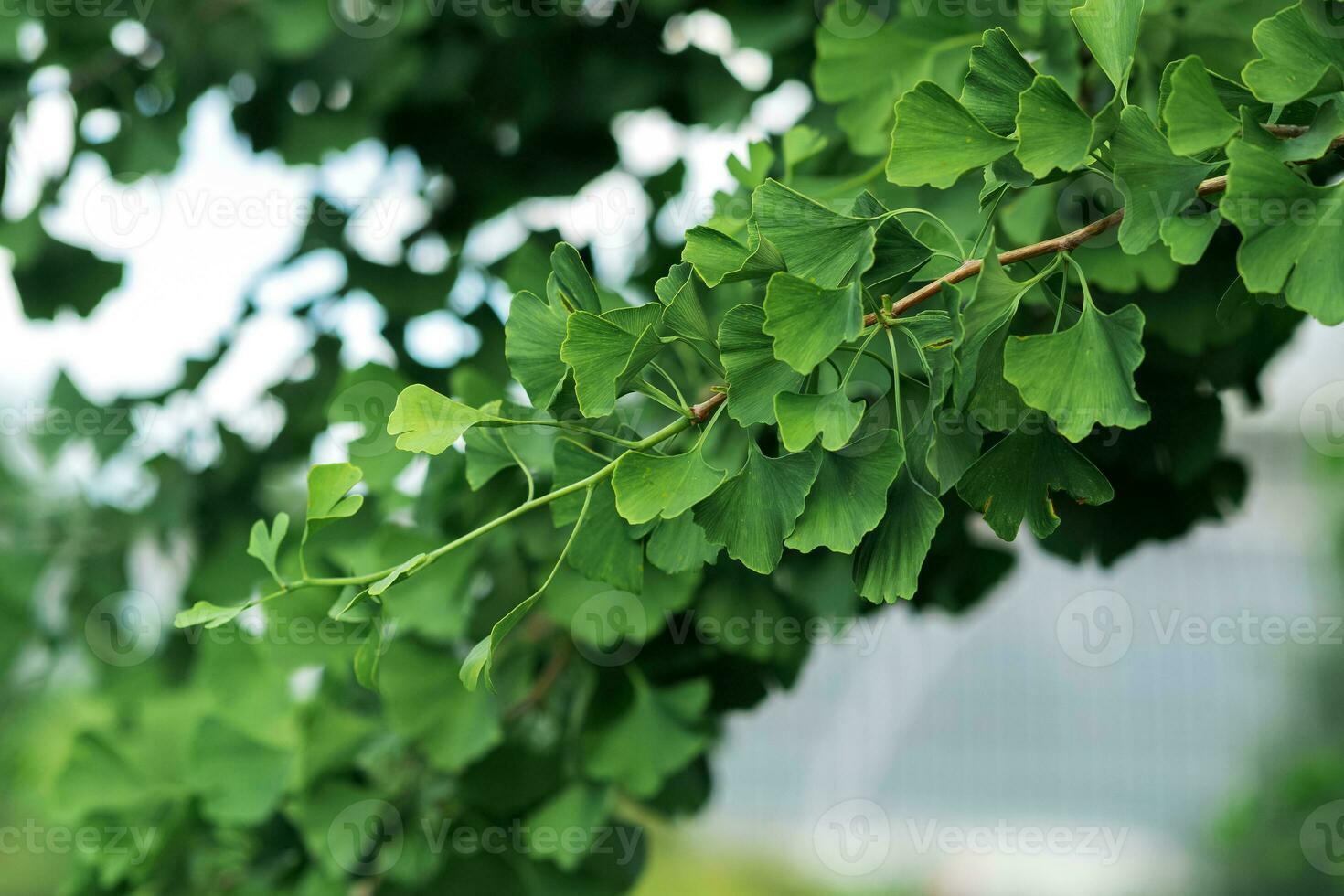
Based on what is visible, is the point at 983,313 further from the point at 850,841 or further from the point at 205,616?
the point at 850,841

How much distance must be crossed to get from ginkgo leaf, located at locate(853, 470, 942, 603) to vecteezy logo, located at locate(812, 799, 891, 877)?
5.76 ft

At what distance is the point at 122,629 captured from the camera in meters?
0.75

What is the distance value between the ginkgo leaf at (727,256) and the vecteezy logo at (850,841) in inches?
70.3

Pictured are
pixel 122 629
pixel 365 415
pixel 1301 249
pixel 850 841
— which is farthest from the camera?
pixel 850 841

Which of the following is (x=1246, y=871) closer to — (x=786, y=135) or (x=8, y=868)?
(x=786, y=135)

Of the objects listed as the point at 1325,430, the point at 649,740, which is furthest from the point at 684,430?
the point at 1325,430

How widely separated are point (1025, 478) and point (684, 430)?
7 centimetres

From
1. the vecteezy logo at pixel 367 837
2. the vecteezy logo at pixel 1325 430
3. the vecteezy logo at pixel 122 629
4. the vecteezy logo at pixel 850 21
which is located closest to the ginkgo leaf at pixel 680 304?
the vecteezy logo at pixel 850 21

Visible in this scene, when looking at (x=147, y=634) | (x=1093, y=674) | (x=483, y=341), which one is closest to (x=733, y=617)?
(x=483, y=341)

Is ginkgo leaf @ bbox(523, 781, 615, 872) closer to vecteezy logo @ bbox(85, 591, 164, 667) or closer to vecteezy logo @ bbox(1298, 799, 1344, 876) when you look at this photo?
vecteezy logo @ bbox(85, 591, 164, 667)

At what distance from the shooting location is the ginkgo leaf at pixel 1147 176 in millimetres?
212

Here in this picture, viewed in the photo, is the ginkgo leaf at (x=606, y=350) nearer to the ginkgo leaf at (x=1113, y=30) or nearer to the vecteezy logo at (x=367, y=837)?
the ginkgo leaf at (x=1113, y=30)

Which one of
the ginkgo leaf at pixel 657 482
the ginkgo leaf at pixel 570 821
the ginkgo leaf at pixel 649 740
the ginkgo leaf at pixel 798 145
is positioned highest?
the ginkgo leaf at pixel 657 482

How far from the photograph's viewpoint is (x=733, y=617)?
1.46 ft
